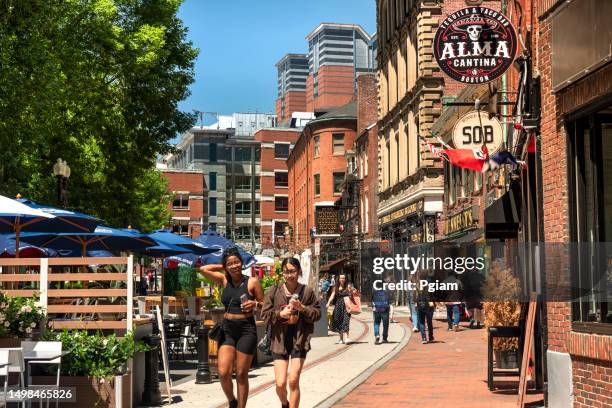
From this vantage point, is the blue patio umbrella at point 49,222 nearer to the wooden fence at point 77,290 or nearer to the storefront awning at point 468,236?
the wooden fence at point 77,290

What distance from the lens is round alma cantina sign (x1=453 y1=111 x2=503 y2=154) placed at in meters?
17.3

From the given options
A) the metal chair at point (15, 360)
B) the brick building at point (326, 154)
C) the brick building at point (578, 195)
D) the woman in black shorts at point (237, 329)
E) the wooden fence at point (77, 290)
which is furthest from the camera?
the brick building at point (326, 154)

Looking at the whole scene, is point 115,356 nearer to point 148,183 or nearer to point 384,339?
point 384,339

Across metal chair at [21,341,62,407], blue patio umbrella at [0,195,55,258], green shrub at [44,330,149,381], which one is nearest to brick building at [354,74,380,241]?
blue patio umbrella at [0,195,55,258]

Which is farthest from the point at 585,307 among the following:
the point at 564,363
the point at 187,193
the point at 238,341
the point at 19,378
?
the point at 187,193

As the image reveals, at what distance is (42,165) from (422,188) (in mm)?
19368

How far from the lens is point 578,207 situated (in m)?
10.5

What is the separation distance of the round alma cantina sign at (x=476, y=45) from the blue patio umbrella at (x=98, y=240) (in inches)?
268

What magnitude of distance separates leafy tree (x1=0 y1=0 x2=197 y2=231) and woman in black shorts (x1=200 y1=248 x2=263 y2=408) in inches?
338

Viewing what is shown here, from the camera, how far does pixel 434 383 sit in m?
15.1

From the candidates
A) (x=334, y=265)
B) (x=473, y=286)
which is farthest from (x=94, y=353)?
(x=334, y=265)

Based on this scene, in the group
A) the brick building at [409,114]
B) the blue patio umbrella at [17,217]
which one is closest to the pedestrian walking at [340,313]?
the blue patio umbrella at [17,217]

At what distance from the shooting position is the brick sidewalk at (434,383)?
12906mm

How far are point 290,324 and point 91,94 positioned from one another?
17.8 m
